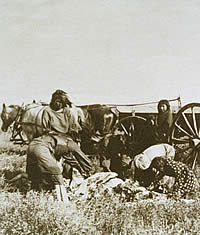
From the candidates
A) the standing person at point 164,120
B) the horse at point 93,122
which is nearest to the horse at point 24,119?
the horse at point 93,122

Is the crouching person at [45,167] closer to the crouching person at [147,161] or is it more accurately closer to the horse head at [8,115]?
the horse head at [8,115]

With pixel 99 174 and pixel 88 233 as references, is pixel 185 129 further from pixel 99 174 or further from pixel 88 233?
pixel 88 233

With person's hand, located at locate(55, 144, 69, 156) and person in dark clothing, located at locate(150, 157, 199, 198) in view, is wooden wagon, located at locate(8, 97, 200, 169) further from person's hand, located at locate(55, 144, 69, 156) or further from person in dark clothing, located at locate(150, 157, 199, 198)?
person's hand, located at locate(55, 144, 69, 156)

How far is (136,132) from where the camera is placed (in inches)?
197

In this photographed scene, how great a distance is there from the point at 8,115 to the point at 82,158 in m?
1.08

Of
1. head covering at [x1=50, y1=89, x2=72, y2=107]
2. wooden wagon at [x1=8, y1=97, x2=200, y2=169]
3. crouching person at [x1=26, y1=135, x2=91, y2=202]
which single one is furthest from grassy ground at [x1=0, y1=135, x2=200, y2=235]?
head covering at [x1=50, y1=89, x2=72, y2=107]

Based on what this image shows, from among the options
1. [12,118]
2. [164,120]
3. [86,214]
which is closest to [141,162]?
[164,120]

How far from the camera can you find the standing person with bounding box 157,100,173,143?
15.9 ft

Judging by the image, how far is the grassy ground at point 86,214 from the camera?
4.06m

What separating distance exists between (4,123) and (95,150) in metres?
1.22

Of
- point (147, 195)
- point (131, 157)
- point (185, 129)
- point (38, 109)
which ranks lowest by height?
point (147, 195)

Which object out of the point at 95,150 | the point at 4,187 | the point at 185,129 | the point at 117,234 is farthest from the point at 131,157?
the point at 4,187

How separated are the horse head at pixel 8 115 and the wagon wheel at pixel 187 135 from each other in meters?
2.00

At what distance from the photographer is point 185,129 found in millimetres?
4961
